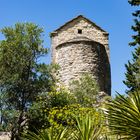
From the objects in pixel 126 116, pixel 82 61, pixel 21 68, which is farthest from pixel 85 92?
pixel 126 116

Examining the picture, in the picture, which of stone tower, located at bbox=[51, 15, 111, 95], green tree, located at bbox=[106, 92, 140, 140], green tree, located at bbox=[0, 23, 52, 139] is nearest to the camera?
green tree, located at bbox=[106, 92, 140, 140]

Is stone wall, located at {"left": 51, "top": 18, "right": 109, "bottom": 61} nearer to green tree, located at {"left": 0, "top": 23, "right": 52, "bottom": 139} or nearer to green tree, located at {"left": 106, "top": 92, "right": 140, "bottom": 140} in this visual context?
green tree, located at {"left": 0, "top": 23, "right": 52, "bottom": 139}

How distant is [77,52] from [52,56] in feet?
13.4

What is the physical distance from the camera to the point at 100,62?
37188 mm

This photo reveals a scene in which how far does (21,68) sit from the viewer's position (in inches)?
992

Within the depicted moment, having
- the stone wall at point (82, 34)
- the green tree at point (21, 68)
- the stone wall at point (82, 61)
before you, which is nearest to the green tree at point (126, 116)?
the green tree at point (21, 68)

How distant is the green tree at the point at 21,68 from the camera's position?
2464 centimetres

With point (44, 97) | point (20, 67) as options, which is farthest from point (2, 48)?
point (44, 97)

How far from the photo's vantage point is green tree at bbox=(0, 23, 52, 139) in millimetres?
24641

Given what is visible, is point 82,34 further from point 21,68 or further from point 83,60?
point 21,68

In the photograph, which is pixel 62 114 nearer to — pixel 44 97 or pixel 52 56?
pixel 44 97

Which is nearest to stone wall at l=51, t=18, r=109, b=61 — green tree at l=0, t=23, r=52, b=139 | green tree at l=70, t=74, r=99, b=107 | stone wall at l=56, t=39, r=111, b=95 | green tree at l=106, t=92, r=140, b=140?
stone wall at l=56, t=39, r=111, b=95

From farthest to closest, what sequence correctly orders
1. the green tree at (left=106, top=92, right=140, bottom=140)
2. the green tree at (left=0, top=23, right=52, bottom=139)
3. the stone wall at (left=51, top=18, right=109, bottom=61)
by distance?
the stone wall at (left=51, top=18, right=109, bottom=61) → the green tree at (left=0, top=23, right=52, bottom=139) → the green tree at (left=106, top=92, right=140, bottom=140)

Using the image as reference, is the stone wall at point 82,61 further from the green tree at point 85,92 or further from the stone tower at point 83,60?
the green tree at point 85,92
